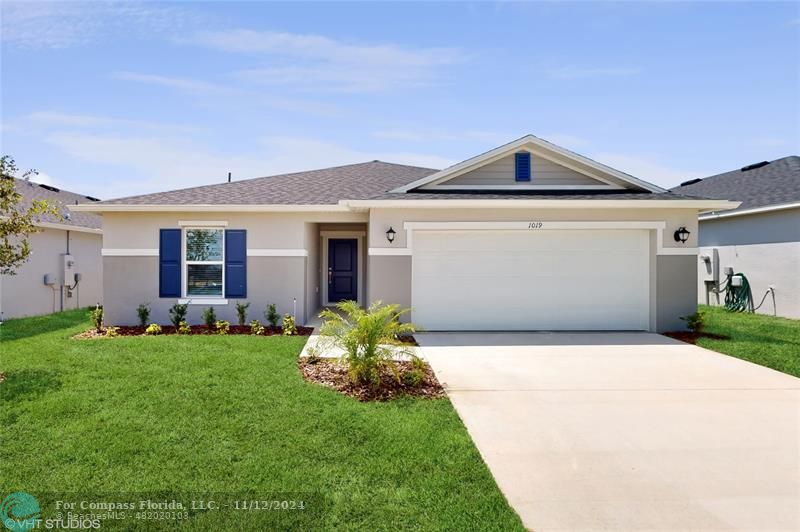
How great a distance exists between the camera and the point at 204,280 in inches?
400

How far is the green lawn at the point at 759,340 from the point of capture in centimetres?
720

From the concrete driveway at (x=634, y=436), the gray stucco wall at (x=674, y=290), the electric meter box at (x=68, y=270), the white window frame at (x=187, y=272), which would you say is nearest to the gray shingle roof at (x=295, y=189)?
the white window frame at (x=187, y=272)

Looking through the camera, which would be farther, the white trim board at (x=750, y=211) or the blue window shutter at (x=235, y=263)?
the white trim board at (x=750, y=211)


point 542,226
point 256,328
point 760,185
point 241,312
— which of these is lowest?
point 256,328

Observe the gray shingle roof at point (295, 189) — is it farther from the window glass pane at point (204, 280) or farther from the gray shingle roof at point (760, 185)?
the gray shingle roof at point (760, 185)

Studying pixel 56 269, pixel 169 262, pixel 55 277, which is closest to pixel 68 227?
pixel 56 269

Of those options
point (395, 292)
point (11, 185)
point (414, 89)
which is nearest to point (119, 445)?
point (11, 185)

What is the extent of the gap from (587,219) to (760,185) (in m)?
9.89

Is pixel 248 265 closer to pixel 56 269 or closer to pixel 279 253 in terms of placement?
pixel 279 253

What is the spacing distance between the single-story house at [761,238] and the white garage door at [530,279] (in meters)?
6.08

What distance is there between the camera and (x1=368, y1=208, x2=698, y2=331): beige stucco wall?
934 centimetres

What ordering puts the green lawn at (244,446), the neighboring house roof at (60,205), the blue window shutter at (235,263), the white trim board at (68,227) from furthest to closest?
1. the neighboring house roof at (60,205)
2. the white trim board at (68,227)
3. the blue window shutter at (235,263)
4. the green lawn at (244,446)

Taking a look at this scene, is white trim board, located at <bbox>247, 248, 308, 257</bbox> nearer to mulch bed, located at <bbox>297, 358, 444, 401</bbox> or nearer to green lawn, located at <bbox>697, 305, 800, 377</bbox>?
mulch bed, located at <bbox>297, 358, 444, 401</bbox>

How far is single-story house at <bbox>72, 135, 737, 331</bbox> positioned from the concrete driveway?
2.16 meters
